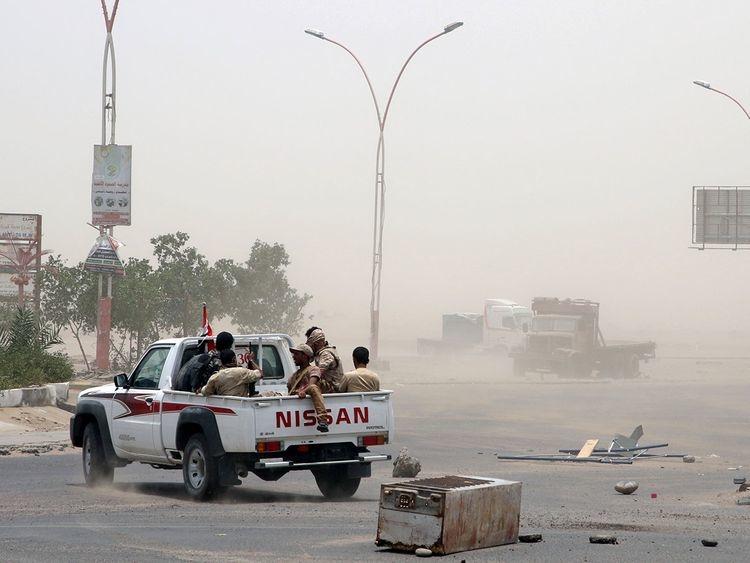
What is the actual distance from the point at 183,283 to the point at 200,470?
42203mm

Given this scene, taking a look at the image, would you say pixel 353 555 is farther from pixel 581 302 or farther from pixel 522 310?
pixel 522 310

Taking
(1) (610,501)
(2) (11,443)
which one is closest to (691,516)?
(1) (610,501)

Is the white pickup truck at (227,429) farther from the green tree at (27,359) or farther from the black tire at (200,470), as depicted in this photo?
Answer: the green tree at (27,359)

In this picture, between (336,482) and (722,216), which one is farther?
(722,216)

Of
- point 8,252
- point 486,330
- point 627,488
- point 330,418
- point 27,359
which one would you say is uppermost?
point 8,252

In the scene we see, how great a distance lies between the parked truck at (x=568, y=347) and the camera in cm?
5475

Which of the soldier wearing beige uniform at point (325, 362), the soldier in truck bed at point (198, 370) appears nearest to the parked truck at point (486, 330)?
the soldier wearing beige uniform at point (325, 362)

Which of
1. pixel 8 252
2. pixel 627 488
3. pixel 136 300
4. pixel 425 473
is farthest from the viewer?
pixel 8 252

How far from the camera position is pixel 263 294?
6347 centimetres

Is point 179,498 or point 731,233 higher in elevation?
point 731,233

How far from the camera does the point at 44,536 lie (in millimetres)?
11281

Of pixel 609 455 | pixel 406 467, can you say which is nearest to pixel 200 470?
pixel 406 467

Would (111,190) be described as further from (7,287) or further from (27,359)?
(7,287)

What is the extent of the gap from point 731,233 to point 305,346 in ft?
163
